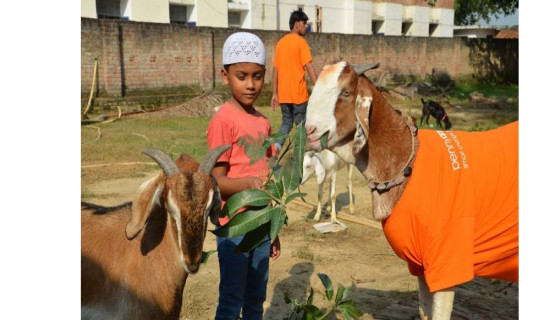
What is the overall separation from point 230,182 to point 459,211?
1.27 metres

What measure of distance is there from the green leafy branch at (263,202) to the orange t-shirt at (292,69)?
209 inches

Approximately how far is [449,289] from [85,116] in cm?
1302

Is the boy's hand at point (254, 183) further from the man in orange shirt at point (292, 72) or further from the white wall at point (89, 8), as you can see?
the white wall at point (89, 8)

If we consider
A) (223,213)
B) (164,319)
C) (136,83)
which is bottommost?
(164,319)

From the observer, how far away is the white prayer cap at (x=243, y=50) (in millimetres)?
3066

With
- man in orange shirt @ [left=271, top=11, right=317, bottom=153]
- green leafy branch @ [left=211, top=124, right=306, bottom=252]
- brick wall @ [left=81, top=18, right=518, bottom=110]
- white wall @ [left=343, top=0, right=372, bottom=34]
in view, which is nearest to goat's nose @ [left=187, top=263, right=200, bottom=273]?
green leafy branch @ [left=211, top=124, right=306, bottom=252]

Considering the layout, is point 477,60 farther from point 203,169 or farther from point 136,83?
point 203,169

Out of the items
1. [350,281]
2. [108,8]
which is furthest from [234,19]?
[350,281]

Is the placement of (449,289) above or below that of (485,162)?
below

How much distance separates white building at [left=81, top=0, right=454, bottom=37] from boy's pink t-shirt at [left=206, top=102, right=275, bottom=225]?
20123 millimetres

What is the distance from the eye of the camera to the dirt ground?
4.65 meters

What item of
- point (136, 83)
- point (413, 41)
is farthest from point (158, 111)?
point (413, 41)

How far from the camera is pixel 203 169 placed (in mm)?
2682

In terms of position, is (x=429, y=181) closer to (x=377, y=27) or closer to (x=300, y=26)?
(x=300, y=26)
